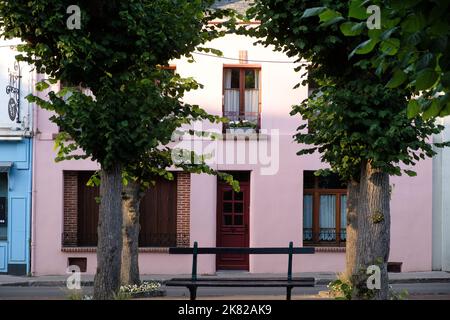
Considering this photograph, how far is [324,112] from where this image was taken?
1195cm

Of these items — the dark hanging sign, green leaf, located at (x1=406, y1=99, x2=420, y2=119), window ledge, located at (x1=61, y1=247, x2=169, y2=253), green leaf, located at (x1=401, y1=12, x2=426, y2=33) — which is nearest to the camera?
green leaf, located at (x1=401, y1=12, x2=426, y2=33)

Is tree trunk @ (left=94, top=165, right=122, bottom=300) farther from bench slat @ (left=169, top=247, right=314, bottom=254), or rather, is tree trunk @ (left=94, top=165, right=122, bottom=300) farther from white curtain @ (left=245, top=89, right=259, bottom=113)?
white curtain @ (left=245, top=89, right=259, bottom=113)

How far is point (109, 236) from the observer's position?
39.6 feet

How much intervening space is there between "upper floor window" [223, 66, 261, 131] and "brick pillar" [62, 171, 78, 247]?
4.74 m

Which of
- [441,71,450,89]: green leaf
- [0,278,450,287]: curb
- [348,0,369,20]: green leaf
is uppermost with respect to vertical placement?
[348,0,369,20]: green leaf

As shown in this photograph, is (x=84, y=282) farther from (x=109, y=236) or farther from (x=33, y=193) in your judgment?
(x=109, y=236)

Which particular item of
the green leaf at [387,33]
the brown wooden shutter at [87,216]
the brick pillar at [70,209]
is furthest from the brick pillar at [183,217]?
the green leaf at [387,33]

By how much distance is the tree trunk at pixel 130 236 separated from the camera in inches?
644

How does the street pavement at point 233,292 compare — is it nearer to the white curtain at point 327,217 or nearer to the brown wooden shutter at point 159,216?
the white curtain at point 327,217

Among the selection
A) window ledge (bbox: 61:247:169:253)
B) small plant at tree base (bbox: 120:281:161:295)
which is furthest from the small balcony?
small plant at tree base (bbox: 120:281:161:295)

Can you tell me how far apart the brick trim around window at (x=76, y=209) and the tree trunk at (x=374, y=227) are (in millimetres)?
11804

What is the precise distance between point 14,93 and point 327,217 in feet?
31.7

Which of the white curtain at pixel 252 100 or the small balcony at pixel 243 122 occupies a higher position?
the white curtain at pixel 252 100

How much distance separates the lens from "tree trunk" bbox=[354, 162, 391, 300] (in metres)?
11.5
